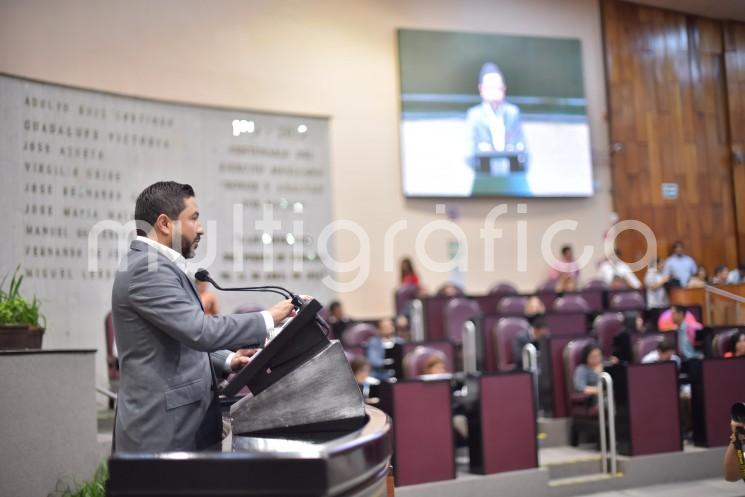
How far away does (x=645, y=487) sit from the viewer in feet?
18.7

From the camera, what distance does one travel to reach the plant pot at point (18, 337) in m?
4.29

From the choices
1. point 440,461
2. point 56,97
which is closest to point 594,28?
point 56,97

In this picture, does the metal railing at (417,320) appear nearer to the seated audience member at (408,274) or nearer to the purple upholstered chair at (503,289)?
the seated audience member at (408,274)

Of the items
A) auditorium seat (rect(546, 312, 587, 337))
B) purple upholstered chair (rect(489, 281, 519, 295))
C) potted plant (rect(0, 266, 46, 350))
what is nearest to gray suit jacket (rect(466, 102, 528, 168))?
purple upholstered chair (rect(489, 281, 519, 295))

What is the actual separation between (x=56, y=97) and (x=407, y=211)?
486 centimetres

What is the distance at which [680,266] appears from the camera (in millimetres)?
10523

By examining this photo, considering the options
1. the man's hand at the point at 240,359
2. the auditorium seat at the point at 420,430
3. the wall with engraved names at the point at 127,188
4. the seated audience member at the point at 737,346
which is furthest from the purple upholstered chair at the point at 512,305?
the man's hand at the point at 240,359

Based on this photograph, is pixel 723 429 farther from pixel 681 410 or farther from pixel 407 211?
pixel 407 211

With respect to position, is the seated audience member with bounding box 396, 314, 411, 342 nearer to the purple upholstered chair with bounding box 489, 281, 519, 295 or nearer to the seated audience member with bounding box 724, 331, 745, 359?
the purple upholstered chair with bounding box 489, 281, 519, 295

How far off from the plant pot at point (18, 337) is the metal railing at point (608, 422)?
3.74 m

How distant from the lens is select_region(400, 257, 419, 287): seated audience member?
9.92 meters

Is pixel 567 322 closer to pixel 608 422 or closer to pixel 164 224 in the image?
pixel 608 422

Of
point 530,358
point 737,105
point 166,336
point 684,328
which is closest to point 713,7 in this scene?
point 737,105

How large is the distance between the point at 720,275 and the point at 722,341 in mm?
1837
